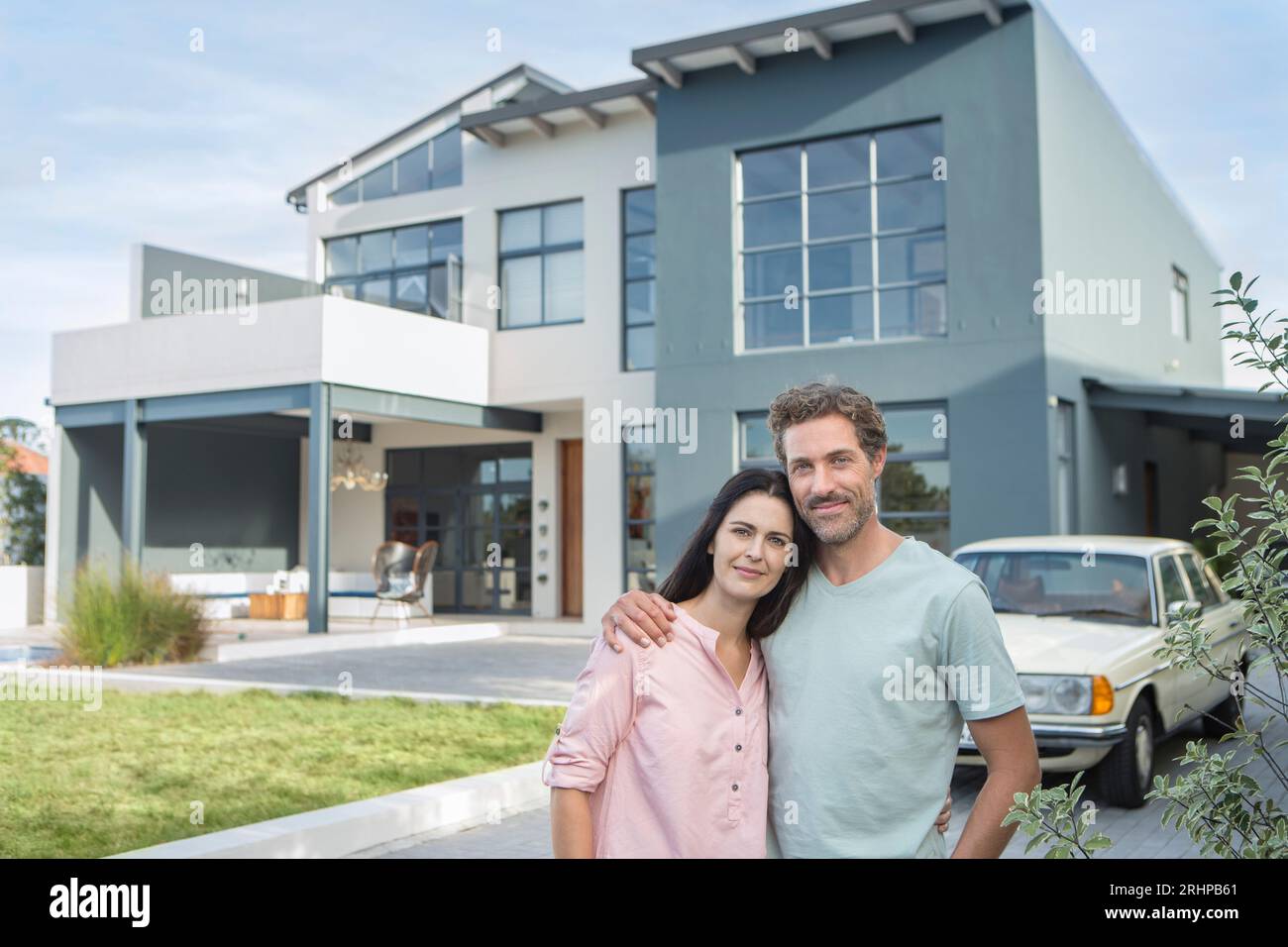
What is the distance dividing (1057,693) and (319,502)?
40.6 feet

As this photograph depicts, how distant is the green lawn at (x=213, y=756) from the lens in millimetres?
5996

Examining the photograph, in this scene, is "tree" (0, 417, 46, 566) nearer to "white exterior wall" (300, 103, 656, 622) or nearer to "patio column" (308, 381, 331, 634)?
"white exterior wall" (300, 103, 656, 622)

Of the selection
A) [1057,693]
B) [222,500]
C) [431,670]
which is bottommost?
[431,670]

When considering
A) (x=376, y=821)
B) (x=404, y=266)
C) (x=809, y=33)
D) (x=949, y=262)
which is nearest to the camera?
(x=376, y=821)

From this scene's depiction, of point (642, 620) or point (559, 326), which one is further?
point (559, 326)

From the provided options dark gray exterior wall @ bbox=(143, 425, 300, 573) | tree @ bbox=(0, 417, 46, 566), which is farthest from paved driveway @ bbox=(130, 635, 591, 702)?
tree @ bbox=(0, 417, 46, 566)

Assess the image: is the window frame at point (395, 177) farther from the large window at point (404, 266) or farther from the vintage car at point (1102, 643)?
the vintage car at point (1102, 643)

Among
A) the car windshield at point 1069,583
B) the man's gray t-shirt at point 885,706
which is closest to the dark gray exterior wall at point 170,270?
the car windshield at point 1069,583

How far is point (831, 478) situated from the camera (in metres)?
2.30

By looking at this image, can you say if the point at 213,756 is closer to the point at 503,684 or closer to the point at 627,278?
the point at 503,684

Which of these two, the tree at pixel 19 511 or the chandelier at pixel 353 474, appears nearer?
the chandelier at pixel 353 474

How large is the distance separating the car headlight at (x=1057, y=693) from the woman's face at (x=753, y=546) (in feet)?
15.2

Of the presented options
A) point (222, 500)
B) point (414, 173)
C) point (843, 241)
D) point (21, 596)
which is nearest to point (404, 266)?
point (414, 173)

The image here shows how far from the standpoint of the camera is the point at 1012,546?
27.1 feet
